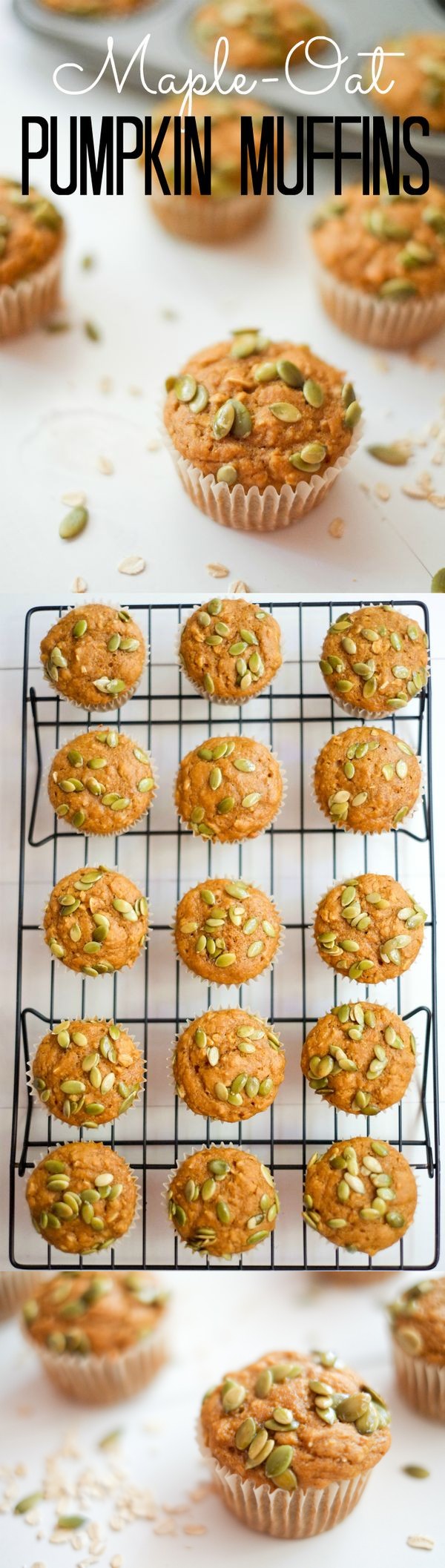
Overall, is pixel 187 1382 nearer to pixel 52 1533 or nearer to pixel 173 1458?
pixel 173 1458

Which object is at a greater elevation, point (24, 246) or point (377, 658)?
point (24, 246)

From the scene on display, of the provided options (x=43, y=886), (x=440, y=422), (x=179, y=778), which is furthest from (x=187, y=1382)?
(x=440, y=422)

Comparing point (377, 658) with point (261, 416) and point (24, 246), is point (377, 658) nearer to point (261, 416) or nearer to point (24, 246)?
point (261, 416)

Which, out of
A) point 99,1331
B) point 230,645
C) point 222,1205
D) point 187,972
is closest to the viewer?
point 222,1205

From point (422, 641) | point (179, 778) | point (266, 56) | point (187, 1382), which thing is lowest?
point (187, 1382)

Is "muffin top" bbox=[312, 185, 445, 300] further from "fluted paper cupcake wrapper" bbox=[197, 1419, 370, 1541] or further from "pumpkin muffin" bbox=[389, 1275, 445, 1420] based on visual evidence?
"fluted paper cupcake wrapper" bbox=[197, 1419, 370, 1541]

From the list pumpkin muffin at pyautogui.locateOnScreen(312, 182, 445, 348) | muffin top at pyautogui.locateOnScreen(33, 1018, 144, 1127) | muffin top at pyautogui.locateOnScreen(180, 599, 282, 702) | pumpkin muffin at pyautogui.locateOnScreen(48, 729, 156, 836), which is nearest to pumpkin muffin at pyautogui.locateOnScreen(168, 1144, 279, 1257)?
muffin top at pyautogui.locateOnScreen(33, 1018, 144, 1127)

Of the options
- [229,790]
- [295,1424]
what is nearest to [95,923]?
[229,790]

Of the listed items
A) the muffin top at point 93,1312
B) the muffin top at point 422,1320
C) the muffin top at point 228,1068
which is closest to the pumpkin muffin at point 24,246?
the muffin top at point 228,1068
